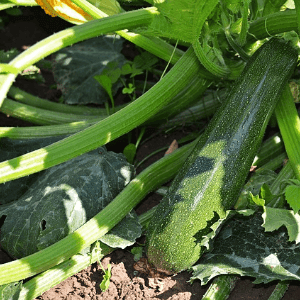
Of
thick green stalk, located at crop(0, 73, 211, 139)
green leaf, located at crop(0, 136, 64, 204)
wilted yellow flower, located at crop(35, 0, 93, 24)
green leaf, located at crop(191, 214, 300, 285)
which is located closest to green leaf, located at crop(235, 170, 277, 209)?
green leaf, located at crop(191, 214, 300, 285)

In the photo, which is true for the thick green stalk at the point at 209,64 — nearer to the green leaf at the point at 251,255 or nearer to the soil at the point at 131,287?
the green leaf at the point at 251,255

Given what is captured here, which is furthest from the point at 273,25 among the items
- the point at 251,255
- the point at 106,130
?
the point at 251,255

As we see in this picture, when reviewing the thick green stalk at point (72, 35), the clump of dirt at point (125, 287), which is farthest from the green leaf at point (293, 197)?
the thick green stalk at point (72, 35)

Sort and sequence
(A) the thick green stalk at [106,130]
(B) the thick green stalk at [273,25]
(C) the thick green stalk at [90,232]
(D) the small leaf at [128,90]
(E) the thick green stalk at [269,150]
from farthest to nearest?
(D) the small leaf at [128,90], (E) the thick green stalk at [269,150], (B) the thick green stalk at [273,25], (C) the thick green stalk at [90,232], (A) the thick green stalk at [106,130]

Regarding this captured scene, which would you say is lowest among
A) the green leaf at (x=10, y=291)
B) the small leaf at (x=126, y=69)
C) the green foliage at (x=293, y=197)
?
the green leaf at (x=10, y=291)

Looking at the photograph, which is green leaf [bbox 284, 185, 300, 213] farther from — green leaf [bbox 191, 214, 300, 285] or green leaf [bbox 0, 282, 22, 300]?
green leaf [bbox 0, 282, 22, 300]

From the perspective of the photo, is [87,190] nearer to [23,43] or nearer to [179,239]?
[179,239]
